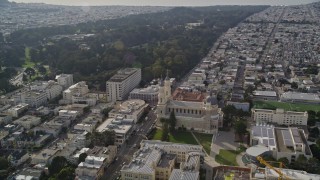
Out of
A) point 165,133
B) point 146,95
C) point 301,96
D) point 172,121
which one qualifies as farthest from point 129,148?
point 301,96

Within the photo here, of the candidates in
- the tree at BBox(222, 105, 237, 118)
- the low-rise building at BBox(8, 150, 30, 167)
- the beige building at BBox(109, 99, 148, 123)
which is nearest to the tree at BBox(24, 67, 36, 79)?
the beige building at BBox(109, 99, 148, 123)

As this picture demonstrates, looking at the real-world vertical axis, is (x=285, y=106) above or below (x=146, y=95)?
below

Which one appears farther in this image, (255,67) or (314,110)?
(255,67)

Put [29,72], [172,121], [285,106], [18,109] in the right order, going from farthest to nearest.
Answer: [29,72]
[285,106]
[18,109]
[172,121]

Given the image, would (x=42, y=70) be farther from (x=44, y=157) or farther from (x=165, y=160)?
(x=165, y=160)

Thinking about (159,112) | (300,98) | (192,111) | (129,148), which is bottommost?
(129,148)

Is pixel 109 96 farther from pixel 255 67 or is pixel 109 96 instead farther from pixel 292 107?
pixel 255 67

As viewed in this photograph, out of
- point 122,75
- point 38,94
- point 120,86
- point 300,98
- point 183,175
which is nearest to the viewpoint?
point 183,175

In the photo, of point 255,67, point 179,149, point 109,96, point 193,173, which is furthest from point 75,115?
point 255,67
